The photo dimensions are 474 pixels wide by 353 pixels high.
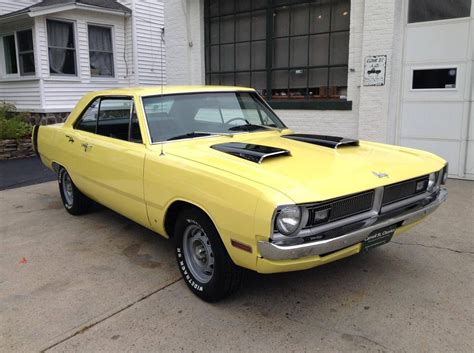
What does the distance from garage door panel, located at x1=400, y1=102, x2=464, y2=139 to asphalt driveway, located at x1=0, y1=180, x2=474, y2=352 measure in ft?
9.73

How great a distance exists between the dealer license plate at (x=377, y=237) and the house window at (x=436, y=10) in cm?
535

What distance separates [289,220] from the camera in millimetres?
2719

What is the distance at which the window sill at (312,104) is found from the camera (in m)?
8.39

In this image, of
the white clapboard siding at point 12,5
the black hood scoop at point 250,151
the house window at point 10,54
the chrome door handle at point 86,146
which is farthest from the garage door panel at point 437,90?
the white clapboard siding at point 12,5

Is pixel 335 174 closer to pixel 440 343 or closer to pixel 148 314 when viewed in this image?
pixel 440 343

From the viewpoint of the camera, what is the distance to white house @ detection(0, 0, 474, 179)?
7.29m

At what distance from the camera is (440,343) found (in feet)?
9.23

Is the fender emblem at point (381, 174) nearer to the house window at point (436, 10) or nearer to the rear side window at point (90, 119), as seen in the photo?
the rear side window at point (90, 119)

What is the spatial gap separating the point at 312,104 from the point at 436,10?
2.70m

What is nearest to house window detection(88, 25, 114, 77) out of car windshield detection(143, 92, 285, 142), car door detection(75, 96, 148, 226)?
car door detection(75, 96, 148, 226)

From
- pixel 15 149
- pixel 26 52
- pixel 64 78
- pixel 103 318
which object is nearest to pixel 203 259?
pixel 103 318

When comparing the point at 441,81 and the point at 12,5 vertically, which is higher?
the point at 12,5

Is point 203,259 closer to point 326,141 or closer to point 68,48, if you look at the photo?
point 326,141

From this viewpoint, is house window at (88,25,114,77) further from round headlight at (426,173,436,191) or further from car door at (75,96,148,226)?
round headlight at (426,173,436,191)
